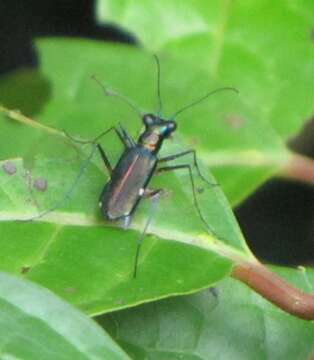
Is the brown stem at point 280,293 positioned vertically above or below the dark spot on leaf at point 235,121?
above

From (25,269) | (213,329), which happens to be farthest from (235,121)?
(25,269)

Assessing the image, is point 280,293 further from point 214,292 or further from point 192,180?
point 192,180

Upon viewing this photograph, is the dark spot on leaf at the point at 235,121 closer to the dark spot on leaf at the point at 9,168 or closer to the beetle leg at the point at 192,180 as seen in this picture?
the beetle leg at the point at 192,180

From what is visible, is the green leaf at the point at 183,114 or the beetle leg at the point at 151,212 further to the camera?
the green leaf at the point at 183,114

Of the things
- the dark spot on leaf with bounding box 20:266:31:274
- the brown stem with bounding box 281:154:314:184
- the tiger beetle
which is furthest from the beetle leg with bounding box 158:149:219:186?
the brown stem with bounding box 281:154:314:184

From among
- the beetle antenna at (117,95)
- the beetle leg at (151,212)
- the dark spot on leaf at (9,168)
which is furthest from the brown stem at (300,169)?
the dark spot on leaf at (9,168)

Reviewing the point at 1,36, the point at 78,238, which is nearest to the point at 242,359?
the point at 78,238
